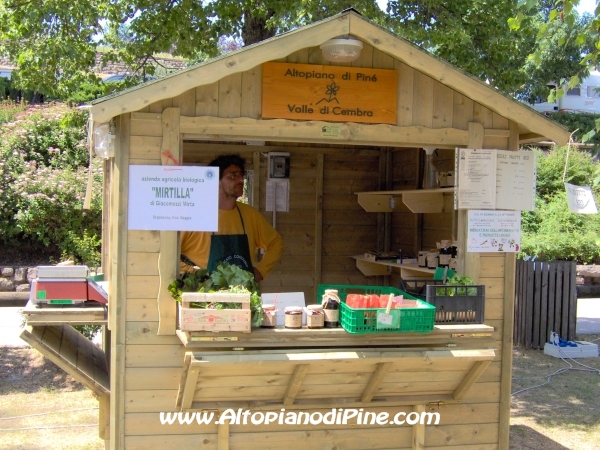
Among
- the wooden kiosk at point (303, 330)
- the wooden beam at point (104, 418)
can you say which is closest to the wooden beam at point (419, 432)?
the wooden kiosk at point (303, 330)

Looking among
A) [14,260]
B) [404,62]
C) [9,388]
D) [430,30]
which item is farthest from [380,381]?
[14,260]

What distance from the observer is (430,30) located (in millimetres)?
8484

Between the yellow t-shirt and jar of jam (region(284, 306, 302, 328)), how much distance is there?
1.18 meters

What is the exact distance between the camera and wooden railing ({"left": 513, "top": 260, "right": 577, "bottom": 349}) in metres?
9.78

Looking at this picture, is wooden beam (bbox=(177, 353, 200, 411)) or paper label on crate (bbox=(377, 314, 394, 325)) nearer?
wooden beam (bbox=(177, 353, 200, 411))

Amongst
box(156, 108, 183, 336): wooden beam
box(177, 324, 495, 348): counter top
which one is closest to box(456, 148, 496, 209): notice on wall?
box(177, 324, 495, 348): counter top

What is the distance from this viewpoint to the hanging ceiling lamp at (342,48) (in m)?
4.57

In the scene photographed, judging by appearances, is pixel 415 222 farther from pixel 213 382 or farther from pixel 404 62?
pixel 213 382

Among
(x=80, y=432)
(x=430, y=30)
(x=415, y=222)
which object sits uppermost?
(x=430, y=30)

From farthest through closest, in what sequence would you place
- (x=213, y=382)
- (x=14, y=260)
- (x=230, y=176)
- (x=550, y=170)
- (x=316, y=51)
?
1. (x=550, y=170)
2. (x=14, y=260)
3. (x=230, y=176)
4. (x=316, y=51)
5. (x=213, y=382)

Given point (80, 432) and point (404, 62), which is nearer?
point (404, 62)

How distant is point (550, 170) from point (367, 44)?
14177 mm

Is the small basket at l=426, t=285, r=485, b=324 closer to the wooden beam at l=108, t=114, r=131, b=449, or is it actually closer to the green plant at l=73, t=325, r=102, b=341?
the wooden beam at l=108, t=114, r=131, b=449

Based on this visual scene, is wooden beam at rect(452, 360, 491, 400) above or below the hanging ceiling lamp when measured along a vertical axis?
below
